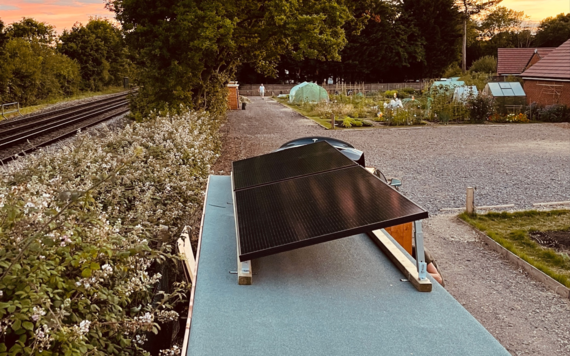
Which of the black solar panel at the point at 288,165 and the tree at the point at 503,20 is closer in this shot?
the black solar panel at the point at 288,165

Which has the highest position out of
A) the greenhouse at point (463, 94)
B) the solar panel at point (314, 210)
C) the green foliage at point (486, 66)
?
the green foliage at point (486, 66)

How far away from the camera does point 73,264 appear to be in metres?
3.04

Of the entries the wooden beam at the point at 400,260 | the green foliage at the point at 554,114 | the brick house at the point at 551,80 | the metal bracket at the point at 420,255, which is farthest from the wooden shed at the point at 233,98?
the metal bracket at the point at 420,255

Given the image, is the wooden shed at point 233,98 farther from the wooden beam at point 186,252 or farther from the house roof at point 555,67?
the wooden beam at point 186,252

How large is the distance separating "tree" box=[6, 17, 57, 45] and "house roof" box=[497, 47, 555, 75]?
52186 millimetres

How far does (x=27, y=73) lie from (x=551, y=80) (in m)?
37.8

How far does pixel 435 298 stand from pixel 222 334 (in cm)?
160

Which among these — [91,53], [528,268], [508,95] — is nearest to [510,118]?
[508,95]

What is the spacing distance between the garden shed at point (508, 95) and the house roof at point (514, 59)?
18777 mm

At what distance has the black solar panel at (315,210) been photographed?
149 inches

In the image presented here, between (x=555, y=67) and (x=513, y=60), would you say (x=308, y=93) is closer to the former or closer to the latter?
(x=555, y=67)

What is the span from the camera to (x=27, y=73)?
40812 mm

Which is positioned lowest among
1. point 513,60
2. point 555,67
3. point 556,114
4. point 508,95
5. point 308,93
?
point 556,114

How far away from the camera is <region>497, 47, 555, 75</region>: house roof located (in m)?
50.6
